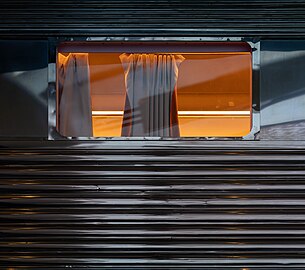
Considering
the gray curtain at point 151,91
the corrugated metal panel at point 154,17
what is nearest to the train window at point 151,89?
the gray curtain at point 151,91

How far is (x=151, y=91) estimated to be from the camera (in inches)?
114

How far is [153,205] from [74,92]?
2.61ft

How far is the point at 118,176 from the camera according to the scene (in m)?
2.80

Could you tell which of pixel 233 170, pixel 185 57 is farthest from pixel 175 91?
pixel 233 170

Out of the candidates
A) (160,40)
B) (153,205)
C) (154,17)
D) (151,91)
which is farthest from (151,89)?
(153,205)

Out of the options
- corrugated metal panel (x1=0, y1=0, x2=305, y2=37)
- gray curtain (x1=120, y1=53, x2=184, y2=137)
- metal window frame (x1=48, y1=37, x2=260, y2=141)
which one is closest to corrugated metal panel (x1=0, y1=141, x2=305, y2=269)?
metal window frame (x1=48, y1=37, x2=260, y2=141)

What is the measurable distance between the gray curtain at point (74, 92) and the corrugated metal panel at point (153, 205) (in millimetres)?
154

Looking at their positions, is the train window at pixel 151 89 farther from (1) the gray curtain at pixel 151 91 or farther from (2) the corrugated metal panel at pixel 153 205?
(2) the corrugated metal panel at pixel 153 205

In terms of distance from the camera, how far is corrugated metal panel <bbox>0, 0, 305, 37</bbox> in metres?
2.74

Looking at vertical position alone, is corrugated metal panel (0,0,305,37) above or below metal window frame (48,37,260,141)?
above

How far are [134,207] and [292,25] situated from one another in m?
1.35

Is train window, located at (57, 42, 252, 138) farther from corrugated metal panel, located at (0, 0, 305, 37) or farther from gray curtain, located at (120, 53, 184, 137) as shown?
corrugated metal panel, located at (0, 0, 305, 37)

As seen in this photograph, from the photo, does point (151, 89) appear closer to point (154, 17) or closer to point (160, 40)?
point (160, 40)

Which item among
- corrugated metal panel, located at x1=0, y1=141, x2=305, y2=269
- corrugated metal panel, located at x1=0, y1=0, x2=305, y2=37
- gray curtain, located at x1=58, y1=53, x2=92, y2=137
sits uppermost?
corrugated metal panel, located at x1=0, y1=0, x2=305, y2=37
